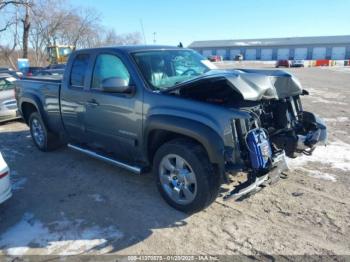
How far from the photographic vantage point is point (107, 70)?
179 inches

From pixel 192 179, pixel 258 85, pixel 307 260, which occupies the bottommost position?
pixel 307 260

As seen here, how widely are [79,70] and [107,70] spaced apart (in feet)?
2.55

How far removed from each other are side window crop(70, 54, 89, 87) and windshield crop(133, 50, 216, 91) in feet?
3.61

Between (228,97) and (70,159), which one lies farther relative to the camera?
(70,159)

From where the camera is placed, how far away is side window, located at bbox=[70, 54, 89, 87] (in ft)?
16.2

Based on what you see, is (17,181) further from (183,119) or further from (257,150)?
(257,150)

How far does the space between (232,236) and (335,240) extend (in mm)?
1043

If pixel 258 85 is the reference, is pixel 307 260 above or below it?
below

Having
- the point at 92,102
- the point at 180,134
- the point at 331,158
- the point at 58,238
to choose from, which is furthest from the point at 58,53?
the point at 58,238

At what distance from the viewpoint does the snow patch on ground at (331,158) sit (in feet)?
17.1

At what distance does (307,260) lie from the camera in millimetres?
2975

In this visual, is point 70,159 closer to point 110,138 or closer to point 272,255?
point 110,138

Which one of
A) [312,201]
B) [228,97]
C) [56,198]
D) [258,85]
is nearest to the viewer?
[258,85]

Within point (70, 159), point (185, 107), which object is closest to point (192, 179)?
point (185, 107)
